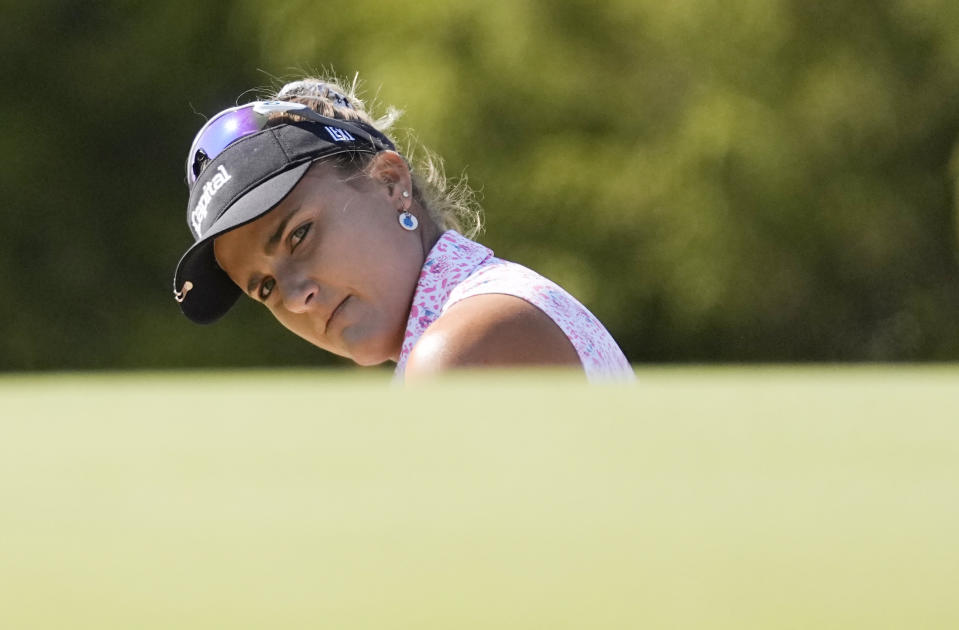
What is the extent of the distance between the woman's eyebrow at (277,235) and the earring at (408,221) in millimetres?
148

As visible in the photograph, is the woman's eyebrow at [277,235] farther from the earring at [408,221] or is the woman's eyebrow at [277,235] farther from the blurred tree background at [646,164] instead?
the blurred tree background at [646,164]

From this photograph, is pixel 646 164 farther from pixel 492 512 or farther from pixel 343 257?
pixel 492 512

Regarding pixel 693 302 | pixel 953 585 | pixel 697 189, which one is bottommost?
pixel 953 585

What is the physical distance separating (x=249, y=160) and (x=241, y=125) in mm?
88

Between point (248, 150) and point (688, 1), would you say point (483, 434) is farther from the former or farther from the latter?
point (688, 1)

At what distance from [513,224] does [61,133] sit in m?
2.26

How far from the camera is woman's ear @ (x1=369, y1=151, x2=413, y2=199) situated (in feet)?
6.11

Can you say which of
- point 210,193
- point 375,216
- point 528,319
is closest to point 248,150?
point 210,193

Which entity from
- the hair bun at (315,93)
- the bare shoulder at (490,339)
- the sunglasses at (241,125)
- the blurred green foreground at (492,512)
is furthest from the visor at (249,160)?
the blurred green foreground at (492,512)

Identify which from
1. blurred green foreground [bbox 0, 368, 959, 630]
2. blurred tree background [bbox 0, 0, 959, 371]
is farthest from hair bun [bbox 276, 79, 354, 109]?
blurred tree background [bbox 0, 0, 959, 371]

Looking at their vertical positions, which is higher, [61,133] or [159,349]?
[61,133]

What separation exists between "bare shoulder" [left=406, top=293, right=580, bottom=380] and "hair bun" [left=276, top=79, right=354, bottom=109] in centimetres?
70

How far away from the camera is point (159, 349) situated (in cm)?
614

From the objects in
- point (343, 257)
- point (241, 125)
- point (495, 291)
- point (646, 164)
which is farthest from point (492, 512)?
point (646, 164)
